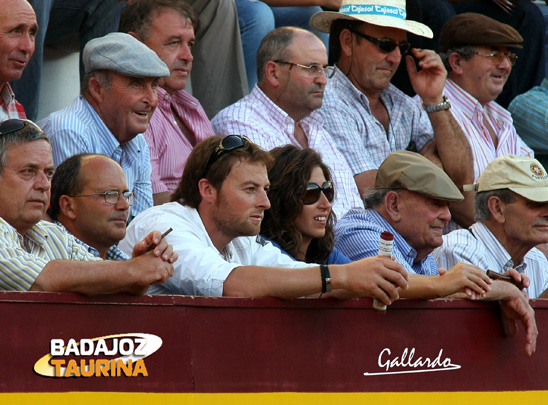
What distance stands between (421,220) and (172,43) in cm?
170

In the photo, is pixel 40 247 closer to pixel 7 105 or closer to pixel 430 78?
pixel 7 105

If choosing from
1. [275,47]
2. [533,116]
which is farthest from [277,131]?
[533,116]

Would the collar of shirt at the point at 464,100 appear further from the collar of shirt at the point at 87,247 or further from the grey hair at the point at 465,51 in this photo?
the collar of shirt at the point at 87,247

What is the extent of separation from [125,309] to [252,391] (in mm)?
547

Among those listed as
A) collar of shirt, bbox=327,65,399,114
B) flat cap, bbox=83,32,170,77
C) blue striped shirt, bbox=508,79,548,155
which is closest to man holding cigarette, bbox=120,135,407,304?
flat cap, bbox=83,32,170,77

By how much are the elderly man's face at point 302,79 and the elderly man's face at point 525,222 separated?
129 centimetres

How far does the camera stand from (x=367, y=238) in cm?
539

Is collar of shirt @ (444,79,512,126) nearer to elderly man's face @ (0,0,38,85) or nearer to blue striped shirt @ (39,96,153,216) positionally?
blue striped shirt @ (39,96,153,216)

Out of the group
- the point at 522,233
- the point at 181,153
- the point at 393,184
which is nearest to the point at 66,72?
the point at 181,153

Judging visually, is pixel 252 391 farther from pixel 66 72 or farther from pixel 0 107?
pixel 66 72

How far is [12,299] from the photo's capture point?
3.41 metres

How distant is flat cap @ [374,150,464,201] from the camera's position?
5.51 metres

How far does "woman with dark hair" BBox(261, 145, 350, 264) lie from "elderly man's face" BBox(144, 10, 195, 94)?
3.78 feet

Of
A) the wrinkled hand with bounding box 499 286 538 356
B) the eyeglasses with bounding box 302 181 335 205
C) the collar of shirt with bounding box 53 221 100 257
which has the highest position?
the collar of shirt with bounding box 53 221 100 257
